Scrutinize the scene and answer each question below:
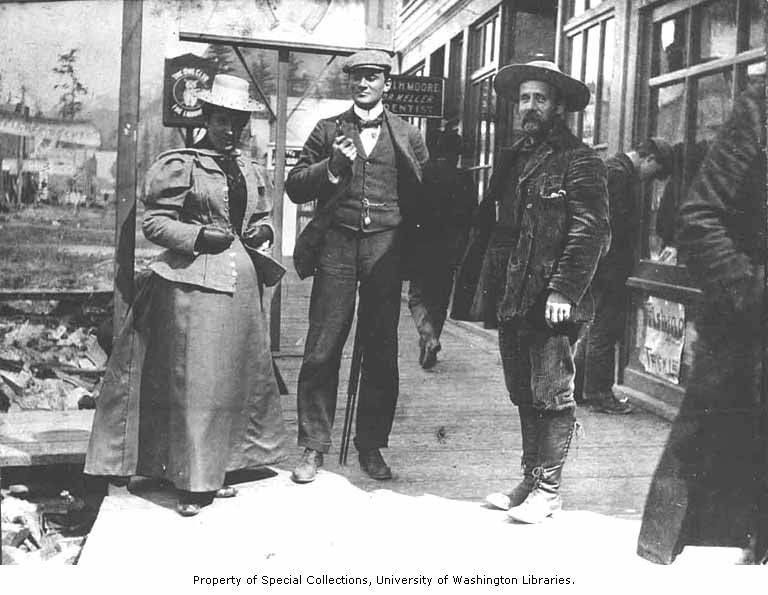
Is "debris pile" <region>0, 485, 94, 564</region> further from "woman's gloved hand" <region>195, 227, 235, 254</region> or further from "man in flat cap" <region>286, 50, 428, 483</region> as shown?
"woman's gloved hand" <region>195, 227, 235, 254</region>

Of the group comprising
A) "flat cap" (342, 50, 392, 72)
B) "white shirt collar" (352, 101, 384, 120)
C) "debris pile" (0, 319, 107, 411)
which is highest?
"flat cap" (342, 50, 392, 72)

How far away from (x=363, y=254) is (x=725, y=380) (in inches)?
64.5

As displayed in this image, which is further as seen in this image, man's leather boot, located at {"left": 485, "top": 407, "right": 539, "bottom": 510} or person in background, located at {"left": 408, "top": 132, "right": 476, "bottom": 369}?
person in background, located at {"left": 408, "top": 132, "right": 476, "bottom": 369}

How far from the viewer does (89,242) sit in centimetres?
372

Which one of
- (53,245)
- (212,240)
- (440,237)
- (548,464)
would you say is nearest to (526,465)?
(548,464)

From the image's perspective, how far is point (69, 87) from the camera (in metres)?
3.53

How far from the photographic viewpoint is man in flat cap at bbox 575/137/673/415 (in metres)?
4.70

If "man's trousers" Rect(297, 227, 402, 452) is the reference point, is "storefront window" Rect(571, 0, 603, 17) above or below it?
above

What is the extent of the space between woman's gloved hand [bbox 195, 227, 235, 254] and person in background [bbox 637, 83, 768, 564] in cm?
180

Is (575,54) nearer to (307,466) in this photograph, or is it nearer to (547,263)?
(547,263)

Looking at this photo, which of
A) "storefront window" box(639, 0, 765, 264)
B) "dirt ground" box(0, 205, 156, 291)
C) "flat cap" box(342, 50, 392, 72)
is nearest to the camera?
"dirt ground" box(0, 205, 156, 291)

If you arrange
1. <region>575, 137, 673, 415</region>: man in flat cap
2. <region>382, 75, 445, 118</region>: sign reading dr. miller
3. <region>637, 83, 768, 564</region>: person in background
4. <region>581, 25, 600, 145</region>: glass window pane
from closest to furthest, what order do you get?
<region>637, 83, 768, 564</region>: person in background, <region>382, 75, 445, 118</region>: sign reading dr. miller, <region>575, 137, 673, 415</region>: man in flat cap, <region>581, 25, 600, 145</region>: glass window pane

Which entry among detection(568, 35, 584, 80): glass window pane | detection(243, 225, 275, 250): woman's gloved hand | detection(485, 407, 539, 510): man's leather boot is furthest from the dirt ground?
detection(568, 35, 584, 80): glass window pane

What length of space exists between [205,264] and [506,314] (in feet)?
4.13
